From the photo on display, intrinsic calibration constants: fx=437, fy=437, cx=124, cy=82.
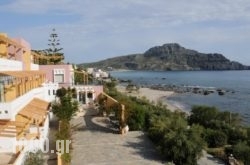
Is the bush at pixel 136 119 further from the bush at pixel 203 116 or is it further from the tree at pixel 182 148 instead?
the bush at pixel 203 116

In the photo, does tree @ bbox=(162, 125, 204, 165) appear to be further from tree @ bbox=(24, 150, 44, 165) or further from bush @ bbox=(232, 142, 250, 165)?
tree @ bbox=(24, 150, 44, 165)

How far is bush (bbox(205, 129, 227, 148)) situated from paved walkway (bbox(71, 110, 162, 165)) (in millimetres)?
5965

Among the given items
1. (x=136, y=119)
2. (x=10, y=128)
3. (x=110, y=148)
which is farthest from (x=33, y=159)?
(x=136, y=119)

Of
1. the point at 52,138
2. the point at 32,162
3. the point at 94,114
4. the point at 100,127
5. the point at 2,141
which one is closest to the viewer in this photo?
the point at 32,162

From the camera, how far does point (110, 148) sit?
84.4 ft

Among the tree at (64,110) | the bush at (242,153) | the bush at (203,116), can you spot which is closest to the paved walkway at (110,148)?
the tree at (64,110)

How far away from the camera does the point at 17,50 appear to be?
96.9 ft

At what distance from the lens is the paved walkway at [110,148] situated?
23.4m

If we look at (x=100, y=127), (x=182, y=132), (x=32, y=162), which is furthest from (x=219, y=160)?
(x=32, y=162)

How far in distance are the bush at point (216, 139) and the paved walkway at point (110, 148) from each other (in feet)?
19.6

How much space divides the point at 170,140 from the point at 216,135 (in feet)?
30.5

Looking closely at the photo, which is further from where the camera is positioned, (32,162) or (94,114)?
(94,114)

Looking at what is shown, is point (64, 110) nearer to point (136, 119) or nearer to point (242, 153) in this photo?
point (136, 119)

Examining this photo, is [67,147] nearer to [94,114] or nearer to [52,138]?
[52,138]
